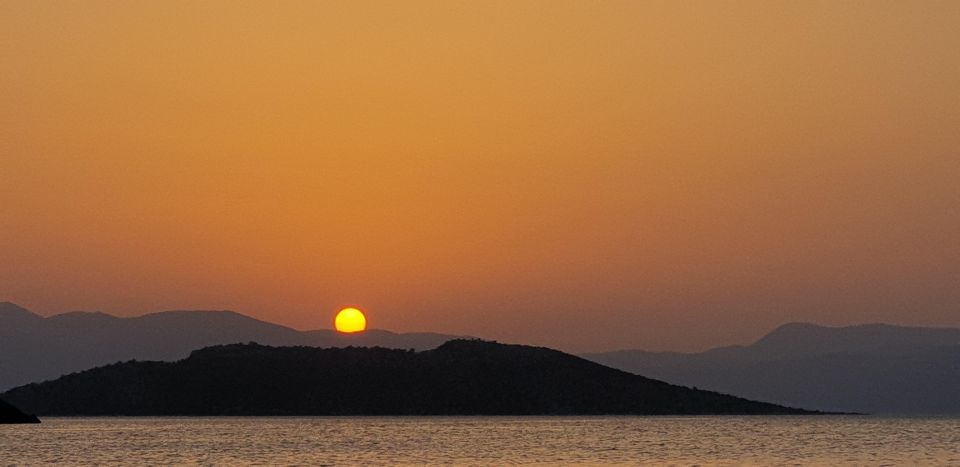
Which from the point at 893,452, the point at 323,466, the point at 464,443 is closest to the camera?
the point at 323,466

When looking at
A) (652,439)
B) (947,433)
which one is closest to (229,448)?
(652,439)

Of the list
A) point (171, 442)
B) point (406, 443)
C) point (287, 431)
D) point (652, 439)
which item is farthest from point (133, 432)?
point (652, 439)

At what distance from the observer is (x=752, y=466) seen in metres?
108

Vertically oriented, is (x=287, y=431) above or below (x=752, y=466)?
above

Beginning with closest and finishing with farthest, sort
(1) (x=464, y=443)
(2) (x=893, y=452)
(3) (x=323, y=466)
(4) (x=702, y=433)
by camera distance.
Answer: (3) (x=323, y=466) < (2) (x=893, y=452) < (1) (x=464, y=443) < (4) (x=702, y=433)

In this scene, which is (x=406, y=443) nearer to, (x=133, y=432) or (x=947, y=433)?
(x=133, y=432)

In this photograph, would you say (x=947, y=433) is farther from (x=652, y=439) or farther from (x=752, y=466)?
(x=752, y=466)

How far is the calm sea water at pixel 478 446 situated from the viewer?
115688 mm

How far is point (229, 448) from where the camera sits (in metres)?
135

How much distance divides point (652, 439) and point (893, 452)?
30258 millimetres

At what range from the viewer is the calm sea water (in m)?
116

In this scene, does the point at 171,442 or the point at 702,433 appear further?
the point at 702,433

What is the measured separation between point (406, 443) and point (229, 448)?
18.2 m

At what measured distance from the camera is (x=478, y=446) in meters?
140
